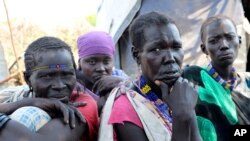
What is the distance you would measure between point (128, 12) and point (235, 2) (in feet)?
3.93

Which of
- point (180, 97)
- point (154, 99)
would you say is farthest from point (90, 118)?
point (180, 97)

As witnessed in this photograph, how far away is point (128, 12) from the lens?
203 inches

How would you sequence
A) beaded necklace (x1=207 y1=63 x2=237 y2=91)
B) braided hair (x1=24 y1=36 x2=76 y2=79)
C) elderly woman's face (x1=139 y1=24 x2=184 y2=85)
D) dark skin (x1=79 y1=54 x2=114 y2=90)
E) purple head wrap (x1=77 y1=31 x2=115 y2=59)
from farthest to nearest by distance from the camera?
purple head wrap (x1=77 y1=31 x2=115 y2=59) → dark skin (x1=79 y1=54 x2=114 y2=90) → beaded necklace (x1=207 y1=63 x2=237 y2=91) → braided hair (x1=24 y1=36 x2=76 y2=79) → elderly woman's face (x1=139 y1=24 x2=184 y2=85)

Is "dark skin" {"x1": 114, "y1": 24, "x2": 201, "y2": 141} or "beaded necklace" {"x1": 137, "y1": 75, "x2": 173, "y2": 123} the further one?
"beaded necklace" {"x1": 137, "y1": 75, "x2": 173, "y2": 123}

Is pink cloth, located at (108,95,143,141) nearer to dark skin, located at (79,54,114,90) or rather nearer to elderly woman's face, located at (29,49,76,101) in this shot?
elderly woman's face, located at (29,49,76,101)

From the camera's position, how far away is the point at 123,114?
177cm

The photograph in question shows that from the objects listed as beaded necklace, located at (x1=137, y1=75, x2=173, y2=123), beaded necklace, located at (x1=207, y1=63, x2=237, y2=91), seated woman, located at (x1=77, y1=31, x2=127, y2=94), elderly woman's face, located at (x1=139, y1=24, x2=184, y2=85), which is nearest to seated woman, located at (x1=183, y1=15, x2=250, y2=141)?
beaded necklace, located at (x1=207, y1=63, x2=237, y2=91)

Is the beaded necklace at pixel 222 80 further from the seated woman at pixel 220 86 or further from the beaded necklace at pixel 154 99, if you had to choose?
the beaded necklace at pixel 154 99

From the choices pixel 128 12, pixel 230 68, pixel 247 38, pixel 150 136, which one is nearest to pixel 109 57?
pixel 230 68

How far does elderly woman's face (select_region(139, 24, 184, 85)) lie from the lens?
6.10ft

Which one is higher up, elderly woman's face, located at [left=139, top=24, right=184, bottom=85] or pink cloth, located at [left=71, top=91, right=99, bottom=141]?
elderly woman's face, located at [left=139, top=24, right=184, bottom=85]

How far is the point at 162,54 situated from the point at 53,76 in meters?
0.47

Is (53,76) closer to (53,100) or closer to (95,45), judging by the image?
(53,100)

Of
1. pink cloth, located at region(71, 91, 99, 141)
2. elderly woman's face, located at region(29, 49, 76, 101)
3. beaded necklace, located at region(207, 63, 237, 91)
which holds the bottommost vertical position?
pink cloth, located at region(71, 91, 99, 141)
